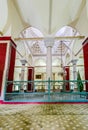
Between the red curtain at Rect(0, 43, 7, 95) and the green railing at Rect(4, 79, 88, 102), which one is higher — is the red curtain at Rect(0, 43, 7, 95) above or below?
above

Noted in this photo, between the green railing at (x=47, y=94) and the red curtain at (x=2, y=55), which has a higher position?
the red curtain at (x=2, y=55)

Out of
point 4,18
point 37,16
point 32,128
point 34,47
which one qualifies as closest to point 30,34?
point 34,47

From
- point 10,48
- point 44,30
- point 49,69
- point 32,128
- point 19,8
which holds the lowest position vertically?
point 32,128

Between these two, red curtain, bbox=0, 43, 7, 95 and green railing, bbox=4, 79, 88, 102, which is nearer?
green railing, bbox=4, 79, 88, 102

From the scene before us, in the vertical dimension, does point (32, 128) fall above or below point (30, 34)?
below

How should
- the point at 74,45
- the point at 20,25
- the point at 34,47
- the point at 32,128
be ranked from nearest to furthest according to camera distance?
the point at 32,128 < the point at 20,25 < the point at 74,45 < the point at 34,47

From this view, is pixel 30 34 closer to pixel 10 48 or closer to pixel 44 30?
pixel 44 30

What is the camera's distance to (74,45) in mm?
9516

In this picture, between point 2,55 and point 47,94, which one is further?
point 2,55

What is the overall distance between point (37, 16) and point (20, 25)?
1295 mm

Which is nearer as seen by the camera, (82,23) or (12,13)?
(12,13)

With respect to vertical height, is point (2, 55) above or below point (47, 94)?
above

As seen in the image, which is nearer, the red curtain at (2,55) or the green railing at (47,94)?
the green railing at (47,94)

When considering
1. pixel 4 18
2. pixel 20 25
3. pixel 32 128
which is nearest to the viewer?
pixel 32 128
